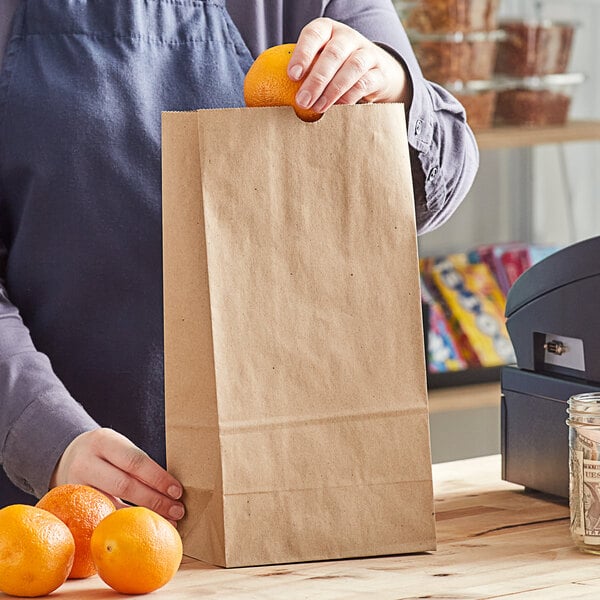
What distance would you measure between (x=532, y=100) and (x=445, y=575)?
1798mm

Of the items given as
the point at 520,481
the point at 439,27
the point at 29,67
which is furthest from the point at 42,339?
the point at 439,27

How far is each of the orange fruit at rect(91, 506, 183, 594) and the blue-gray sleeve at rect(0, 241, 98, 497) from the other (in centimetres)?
20

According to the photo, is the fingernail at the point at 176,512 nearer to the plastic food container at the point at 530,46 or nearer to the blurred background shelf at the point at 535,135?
the blurred background shelf at the point at 535,135

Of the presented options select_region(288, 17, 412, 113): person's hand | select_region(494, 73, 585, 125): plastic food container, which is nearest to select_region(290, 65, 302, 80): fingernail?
select_region(288, 17, 412, 113): person's hand

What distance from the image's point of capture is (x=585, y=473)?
1.08 m

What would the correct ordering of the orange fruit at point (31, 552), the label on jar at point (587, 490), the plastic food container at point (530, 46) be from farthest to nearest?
the plastic food container at point (530, 46) < the label on jar at point (587, 490) < the orange fruit at point (31, 552)

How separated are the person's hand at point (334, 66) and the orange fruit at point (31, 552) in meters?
0.40

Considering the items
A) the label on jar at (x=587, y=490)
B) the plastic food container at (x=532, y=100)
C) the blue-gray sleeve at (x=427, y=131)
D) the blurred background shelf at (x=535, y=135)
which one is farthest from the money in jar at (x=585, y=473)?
the plastic food container at (x=532, y=100)

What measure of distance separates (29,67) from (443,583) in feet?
2.30

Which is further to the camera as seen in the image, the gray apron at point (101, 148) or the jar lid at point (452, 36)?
the jar lid at point (452, 36)

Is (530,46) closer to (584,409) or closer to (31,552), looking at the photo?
(584,409)

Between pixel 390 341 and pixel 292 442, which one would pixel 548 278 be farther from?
pixel 292 442

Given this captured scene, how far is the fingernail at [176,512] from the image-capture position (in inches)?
42.4

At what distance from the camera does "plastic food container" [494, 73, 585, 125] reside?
2641mm
